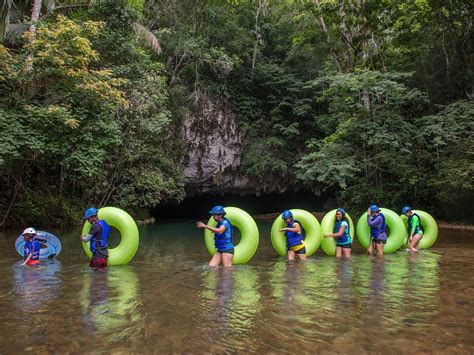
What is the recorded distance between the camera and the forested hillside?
42.2ft

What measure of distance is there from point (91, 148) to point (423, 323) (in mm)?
11107

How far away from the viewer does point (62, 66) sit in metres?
12.4

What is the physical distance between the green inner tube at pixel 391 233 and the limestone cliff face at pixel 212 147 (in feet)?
47.6

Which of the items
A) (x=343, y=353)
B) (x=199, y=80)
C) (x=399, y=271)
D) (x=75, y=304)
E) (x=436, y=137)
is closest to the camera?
(x=343, y=353)

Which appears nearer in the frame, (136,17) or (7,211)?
(7,211)

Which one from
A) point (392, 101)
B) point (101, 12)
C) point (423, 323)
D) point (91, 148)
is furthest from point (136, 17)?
point (423, 323)

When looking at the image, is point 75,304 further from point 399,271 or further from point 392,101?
point 392,101

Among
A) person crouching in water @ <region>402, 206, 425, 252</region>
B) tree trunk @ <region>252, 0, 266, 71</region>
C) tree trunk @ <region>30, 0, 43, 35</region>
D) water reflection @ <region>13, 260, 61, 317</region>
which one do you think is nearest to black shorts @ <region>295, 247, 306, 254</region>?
person crouching in water @ <region>402, 206, 425, 252</region>

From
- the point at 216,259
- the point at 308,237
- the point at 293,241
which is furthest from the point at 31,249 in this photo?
the point at 308,237

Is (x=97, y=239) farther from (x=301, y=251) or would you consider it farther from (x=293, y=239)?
(x=301, y=251)

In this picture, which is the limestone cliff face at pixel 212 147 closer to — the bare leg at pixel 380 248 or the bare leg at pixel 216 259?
the bare leg at pixel 380 248

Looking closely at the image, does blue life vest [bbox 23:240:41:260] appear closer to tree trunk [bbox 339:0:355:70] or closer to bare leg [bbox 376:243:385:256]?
bare leg [bbox 376:243:385:256]

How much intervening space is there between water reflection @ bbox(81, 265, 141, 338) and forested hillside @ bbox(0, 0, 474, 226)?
20.8ft

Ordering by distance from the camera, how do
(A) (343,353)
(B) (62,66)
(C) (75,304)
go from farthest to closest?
(B) (62,66) < (C) (75,304) < (A) (343,353)
